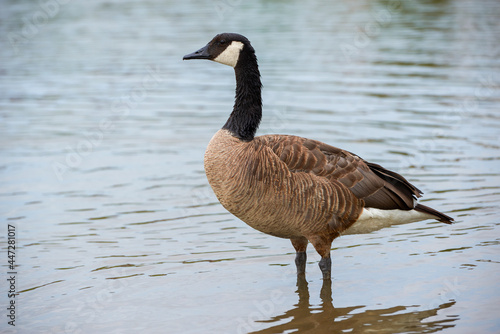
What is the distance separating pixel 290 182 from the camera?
7836mm

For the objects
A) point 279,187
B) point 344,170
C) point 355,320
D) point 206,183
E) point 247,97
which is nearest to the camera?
point 355,320

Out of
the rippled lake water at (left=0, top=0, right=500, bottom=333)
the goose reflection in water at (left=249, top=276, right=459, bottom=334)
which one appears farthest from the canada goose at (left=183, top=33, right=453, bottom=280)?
the rippled lake water at (left=0, top=0, right=500, bottom=333)

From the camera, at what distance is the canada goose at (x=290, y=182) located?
7781 mm

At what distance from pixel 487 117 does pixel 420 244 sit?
775cm

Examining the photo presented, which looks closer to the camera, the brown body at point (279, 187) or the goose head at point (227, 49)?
the brown body at point (279, 187)

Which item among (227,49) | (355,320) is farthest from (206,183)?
(355,320)

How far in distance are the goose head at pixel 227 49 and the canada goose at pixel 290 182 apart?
0.04 feet

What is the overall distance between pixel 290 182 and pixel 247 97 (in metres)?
1.25

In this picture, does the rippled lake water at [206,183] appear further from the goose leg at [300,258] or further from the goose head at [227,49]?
the goose head at [227,49]

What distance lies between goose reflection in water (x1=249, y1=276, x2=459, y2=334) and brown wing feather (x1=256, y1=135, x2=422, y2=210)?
1283mm

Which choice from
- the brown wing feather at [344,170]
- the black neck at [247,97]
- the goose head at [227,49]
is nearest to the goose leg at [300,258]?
the brown wing feather at [344,170]

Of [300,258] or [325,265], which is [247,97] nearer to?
[300,258]

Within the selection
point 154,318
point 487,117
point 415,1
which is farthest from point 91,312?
point 415,1

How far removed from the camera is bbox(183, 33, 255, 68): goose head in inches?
331
